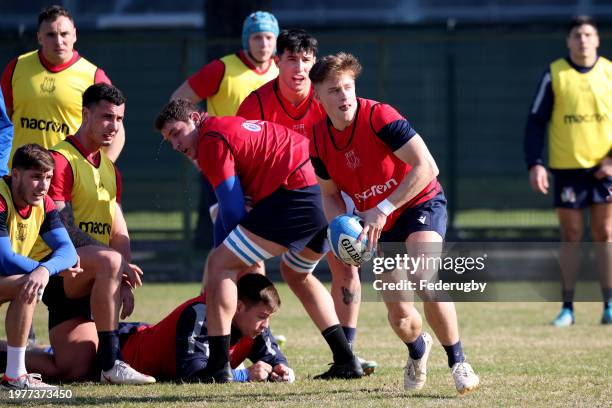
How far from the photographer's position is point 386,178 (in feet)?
22.0

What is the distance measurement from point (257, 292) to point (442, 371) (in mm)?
1390

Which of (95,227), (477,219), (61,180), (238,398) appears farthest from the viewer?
(477,219)

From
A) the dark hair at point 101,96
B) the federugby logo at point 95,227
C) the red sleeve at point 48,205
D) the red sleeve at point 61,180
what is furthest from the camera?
the federugby logo at point 95,227

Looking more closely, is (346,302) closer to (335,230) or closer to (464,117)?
(335,230)

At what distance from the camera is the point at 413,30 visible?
14.3m

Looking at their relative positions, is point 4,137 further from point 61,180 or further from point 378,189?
point 378,189

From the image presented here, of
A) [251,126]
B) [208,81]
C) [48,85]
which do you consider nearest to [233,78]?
[208,81]

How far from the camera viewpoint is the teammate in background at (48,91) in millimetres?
→ 8859

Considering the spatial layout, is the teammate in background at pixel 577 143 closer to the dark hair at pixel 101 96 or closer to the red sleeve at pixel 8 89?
the dark hair at pixel 101 96

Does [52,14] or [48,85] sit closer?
[52,14]

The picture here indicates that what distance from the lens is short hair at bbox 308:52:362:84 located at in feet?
21.3

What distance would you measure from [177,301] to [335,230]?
5.62 metres

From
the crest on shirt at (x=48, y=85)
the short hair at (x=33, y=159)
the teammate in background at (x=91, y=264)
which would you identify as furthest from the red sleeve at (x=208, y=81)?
the short hair at (x=33, y=159)

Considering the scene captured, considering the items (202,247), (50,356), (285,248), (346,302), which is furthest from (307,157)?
(202,247)
